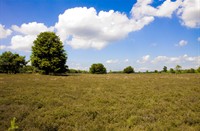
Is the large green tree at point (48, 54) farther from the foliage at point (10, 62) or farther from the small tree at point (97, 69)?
the small tree at point (97, 69)

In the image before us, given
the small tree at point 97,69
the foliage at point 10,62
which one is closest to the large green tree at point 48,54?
the foliage at point 10,62

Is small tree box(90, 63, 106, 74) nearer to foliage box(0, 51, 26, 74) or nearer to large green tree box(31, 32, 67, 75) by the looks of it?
foliage box(0, 51, 26, 74)

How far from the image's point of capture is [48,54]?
155ft

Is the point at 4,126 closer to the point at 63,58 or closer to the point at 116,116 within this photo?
the point at 116,116

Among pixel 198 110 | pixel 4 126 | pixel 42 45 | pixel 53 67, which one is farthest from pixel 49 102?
pixel 42 45

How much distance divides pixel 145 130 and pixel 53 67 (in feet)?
136

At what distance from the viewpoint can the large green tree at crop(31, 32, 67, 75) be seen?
45.8m

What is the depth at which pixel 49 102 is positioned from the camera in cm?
1100

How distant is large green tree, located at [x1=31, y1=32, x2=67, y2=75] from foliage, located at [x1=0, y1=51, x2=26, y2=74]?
28170mm

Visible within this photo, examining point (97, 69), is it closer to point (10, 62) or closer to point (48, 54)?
point (10, 62)

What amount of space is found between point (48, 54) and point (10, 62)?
31.9 m

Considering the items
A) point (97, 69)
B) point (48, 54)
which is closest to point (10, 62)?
point (48, 54)

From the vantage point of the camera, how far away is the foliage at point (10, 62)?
69.8 metres

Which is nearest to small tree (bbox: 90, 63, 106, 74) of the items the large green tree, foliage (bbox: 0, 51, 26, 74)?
foliage (bbox: 0, 51, 26, 74)
